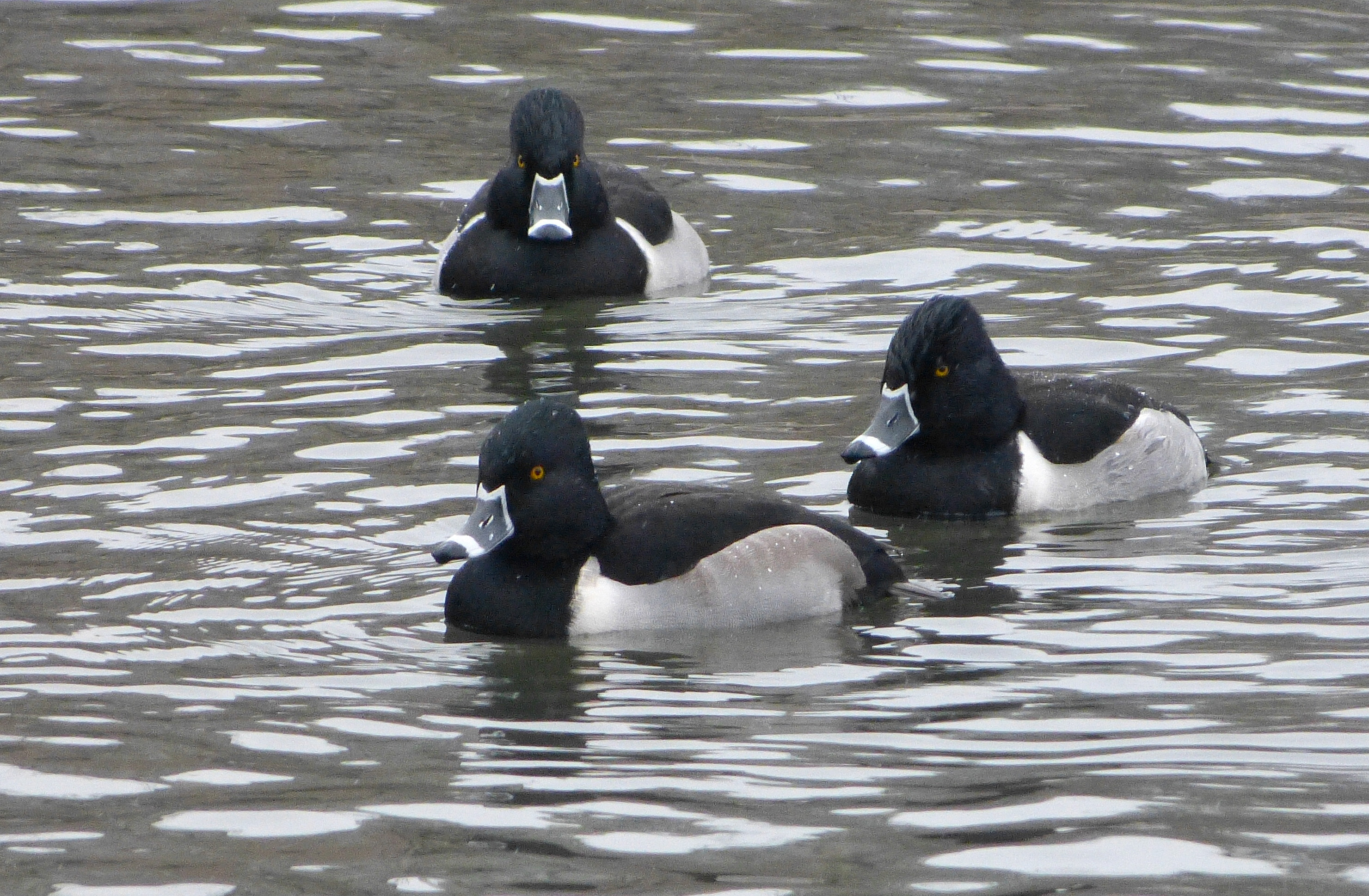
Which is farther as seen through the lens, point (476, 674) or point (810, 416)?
point (810, 416)

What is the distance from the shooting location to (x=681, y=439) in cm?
1012

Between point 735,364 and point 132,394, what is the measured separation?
283cm

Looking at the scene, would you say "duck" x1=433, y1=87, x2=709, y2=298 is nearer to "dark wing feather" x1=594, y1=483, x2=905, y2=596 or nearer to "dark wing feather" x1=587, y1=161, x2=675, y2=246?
"dark wing feather" x1=587, y1=161, x2=675, y2=246

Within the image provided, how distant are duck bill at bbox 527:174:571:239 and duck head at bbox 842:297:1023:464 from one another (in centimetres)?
362

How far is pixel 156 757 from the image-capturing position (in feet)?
21.5

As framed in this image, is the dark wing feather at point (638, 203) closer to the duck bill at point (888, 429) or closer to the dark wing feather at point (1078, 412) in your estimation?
the dark wing feather at point (1078, 412)

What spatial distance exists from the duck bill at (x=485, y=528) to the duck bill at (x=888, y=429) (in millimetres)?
1822

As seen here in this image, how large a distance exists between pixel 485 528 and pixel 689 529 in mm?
690

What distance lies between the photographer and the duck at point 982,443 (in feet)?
31.5

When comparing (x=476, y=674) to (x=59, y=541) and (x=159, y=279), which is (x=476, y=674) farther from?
(x=159, y=279)

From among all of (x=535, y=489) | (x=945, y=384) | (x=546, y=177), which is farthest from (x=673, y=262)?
(x=535, y=489)

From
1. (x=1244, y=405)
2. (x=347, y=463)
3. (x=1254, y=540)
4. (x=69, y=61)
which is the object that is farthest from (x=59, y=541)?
(x=69, y=61)

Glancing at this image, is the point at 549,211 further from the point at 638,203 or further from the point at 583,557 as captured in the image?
the point at 583,557

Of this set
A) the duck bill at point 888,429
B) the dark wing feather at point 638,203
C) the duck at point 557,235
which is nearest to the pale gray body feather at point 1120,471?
the duck bill at point 888,429
